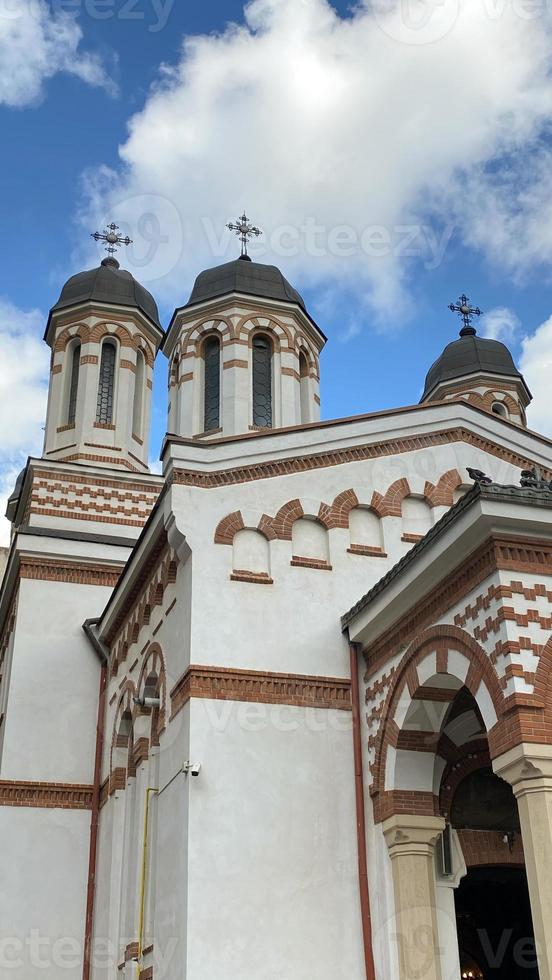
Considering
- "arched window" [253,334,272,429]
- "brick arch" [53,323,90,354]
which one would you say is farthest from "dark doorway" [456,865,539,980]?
"brick arch" [53,323,90,354]

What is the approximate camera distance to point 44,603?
16.9 m

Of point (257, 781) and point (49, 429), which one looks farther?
point (49, 429)

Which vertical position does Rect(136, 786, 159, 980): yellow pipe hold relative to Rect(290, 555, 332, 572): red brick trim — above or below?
below

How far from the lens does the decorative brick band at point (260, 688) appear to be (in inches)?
433

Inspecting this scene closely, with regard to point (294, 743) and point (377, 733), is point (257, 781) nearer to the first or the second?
point (294, 743)

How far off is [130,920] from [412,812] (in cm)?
477

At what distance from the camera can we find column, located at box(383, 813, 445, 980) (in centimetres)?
993

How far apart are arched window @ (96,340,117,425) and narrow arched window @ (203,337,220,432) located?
256cm

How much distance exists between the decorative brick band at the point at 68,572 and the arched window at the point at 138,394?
148 inches

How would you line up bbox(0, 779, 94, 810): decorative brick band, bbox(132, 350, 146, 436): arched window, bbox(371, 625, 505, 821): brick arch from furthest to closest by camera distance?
1. bbox(132, 350, 146, 436): arched window
2. bbox(0, 779, 94, 810): decorative brick band
3. bbox(371, 625, 505, 821): brick arch

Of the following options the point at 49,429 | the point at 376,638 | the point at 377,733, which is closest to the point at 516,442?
the point at 376,638

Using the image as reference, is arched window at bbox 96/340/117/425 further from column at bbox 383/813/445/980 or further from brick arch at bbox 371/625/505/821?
column at bbox 383/813/445/980

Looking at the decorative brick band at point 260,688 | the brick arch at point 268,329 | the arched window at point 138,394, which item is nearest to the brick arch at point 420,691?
the decorative brick band at point 260,688

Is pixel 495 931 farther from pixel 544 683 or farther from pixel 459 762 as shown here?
pixel 544 683
